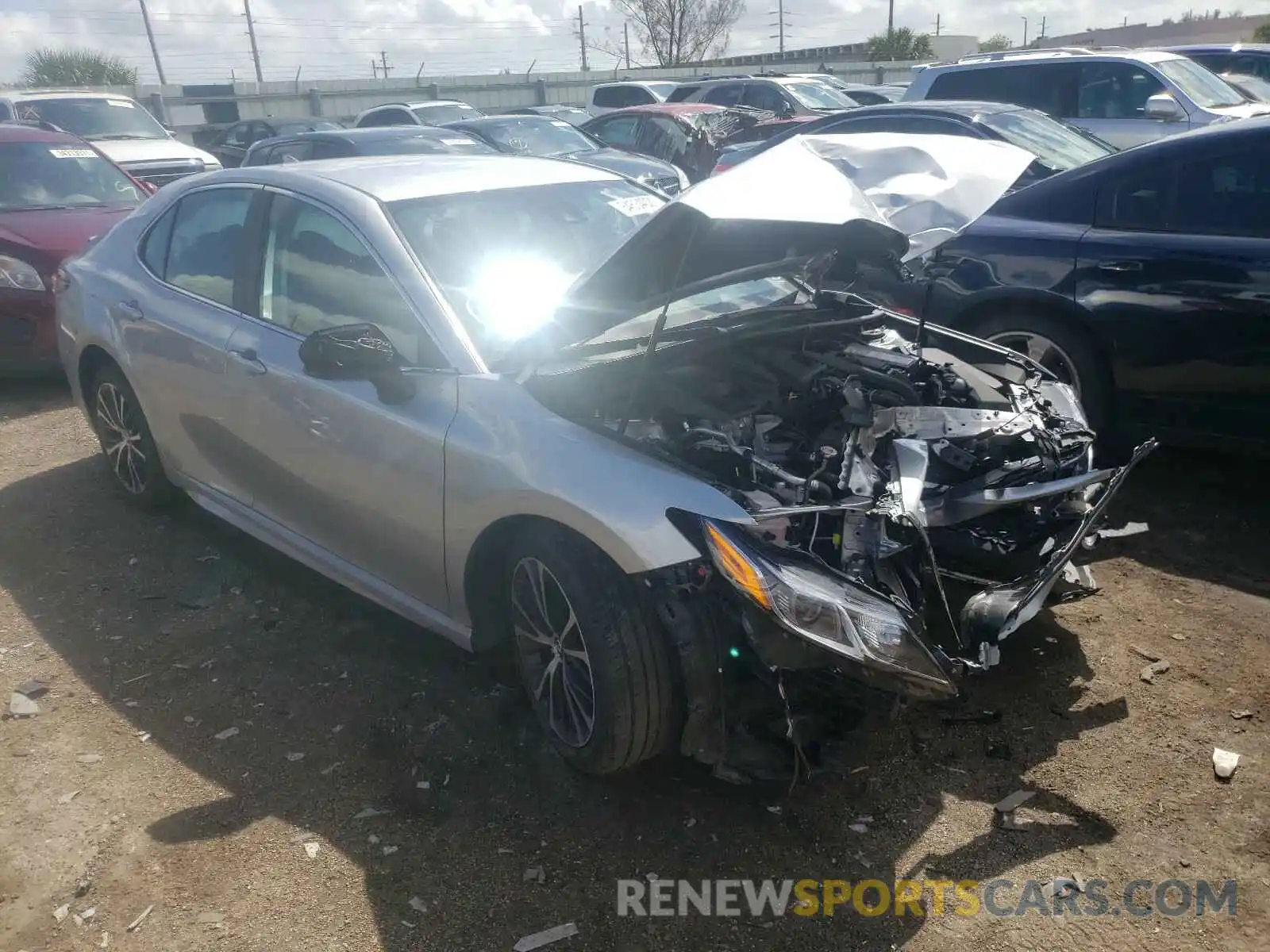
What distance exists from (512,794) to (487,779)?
12 centimetres

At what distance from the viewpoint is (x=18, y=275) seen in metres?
7.07

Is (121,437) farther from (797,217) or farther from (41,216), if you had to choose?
(41,216)

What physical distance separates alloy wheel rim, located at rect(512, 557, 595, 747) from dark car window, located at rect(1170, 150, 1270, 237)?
3.42 m

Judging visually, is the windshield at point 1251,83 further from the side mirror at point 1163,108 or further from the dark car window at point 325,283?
the dark car window at point 325,283

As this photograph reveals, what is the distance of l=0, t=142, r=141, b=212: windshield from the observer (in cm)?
803

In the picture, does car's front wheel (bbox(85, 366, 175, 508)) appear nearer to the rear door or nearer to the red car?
the red car

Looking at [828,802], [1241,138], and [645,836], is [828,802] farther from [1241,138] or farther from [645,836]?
[1241,138]

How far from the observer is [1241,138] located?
14.4ft

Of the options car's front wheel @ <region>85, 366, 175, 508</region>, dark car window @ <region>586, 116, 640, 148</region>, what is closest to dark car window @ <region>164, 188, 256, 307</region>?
car's front wheel @ <region>85, 366, 175, 508</region>

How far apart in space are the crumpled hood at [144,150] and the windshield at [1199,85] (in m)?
11.7

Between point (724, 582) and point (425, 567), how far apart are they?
1.17 metres

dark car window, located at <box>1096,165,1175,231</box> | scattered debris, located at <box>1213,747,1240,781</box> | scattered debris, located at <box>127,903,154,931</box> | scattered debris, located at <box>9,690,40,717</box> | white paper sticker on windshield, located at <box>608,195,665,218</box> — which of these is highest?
white paper sticker on windshield, located at <box>608,195,665,218</box>

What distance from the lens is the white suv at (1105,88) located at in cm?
942

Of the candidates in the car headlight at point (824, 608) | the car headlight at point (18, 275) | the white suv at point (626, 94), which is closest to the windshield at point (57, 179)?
the car headlight at point (18, 275)
